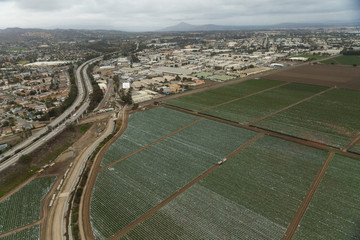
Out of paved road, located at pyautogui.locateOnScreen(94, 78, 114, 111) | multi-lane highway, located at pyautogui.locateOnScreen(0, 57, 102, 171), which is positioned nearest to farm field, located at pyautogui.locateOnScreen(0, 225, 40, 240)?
multi-lane highway, located at pyautogui.locateOnScreen(0, 57, 102, 171)

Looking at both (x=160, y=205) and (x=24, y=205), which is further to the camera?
(x=24, y=205)

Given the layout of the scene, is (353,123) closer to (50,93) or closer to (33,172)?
(33,172)

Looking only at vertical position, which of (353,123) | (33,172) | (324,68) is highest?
(324,68)

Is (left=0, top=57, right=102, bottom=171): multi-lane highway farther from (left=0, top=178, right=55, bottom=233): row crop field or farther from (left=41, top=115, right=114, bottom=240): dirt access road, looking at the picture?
(left=41, top=115, right=114, bottom=240): dirt access road

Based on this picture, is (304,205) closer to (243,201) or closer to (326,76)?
(243,201)

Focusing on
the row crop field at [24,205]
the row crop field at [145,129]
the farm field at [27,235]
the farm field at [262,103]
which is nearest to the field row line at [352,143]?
the farm field at [262,103]

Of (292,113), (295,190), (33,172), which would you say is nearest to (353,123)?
(292,113)

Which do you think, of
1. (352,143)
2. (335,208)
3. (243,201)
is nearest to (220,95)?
(352,143)
